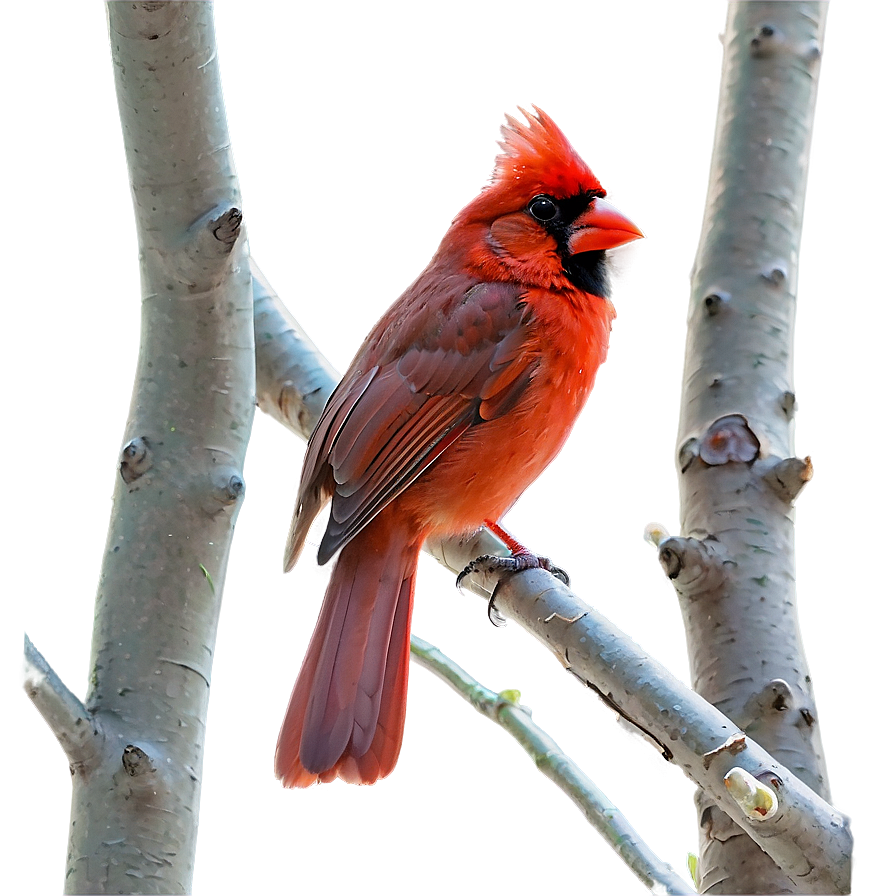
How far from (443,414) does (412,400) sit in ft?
0.21

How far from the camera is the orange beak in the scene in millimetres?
2252

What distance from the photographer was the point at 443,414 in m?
2.06

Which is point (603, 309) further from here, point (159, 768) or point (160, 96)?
point (159, 768)

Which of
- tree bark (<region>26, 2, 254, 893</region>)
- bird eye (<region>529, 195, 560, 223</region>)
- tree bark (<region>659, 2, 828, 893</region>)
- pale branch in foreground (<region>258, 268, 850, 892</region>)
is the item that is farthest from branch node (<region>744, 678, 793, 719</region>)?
bird eye (<region>529, 195, 560, 223</region>)

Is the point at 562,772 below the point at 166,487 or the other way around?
below

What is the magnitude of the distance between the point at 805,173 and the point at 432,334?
2.52ft

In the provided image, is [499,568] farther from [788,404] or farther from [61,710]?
[61,710]

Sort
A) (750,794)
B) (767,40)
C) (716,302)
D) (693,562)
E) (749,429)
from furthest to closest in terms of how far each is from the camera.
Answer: (767,40) → (716,302) → (749,429) → (693,562) → (750,794)

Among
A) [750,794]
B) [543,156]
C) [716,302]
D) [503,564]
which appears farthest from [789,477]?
[543,156]

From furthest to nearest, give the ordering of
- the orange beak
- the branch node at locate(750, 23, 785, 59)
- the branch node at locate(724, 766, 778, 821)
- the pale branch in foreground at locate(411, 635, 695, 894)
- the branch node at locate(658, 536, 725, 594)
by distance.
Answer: the orange beak → the branch node at locate(750, 23, 785, 59) → the branch node at locate(658, 536, 725, 594) → the pale branch in foreground at locate(411, 635, 695, 894) → the branch node at locate(724, 766, 778, 821)

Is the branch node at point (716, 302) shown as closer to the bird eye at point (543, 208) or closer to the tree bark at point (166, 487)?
the bird eye at point (543, 208)

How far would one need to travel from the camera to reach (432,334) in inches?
83.7

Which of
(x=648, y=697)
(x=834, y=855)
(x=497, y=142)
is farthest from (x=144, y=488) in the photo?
(x=497, y=142)

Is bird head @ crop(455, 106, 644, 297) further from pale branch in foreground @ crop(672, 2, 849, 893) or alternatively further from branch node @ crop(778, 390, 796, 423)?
branch node @ crop(778, 390, 796, 423)
